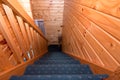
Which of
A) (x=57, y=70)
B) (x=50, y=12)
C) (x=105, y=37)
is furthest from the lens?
(x=50, y=12)

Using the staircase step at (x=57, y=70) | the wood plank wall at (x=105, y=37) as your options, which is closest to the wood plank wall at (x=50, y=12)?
the wood plank wall at (x=105, y=37)

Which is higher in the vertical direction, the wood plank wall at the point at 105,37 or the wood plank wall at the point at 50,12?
the wood plank wall at the point at 105,37

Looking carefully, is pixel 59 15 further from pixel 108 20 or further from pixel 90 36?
pixel 108 20

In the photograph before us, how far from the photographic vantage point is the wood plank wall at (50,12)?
508 centimetres

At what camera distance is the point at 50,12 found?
532 centimetres

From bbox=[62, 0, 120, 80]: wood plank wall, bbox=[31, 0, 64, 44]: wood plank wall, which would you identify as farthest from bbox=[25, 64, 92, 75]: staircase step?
bbox=[31, 0, 64, 44]: wood plank wall

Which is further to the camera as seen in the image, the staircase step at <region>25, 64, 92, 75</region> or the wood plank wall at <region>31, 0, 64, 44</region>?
the wood plank wall at <region>31, 0, 64, 44</region>

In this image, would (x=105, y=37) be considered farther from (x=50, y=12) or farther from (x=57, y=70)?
(x=50, y=12)

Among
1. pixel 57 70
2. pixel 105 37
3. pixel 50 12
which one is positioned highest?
pixel 105 37

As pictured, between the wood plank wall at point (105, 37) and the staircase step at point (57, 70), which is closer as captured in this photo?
the wood plank wall at point (105, 37)

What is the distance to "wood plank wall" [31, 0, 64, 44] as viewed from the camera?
508 centimetres

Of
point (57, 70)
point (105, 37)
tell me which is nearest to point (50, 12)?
point (57, 70)

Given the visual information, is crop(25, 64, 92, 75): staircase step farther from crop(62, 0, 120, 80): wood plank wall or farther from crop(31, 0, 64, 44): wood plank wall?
crop(31, 0, 64, 44): wood plank wall

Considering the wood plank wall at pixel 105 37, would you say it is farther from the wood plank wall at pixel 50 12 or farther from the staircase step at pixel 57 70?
the wood plank wall at pixel 50 12
